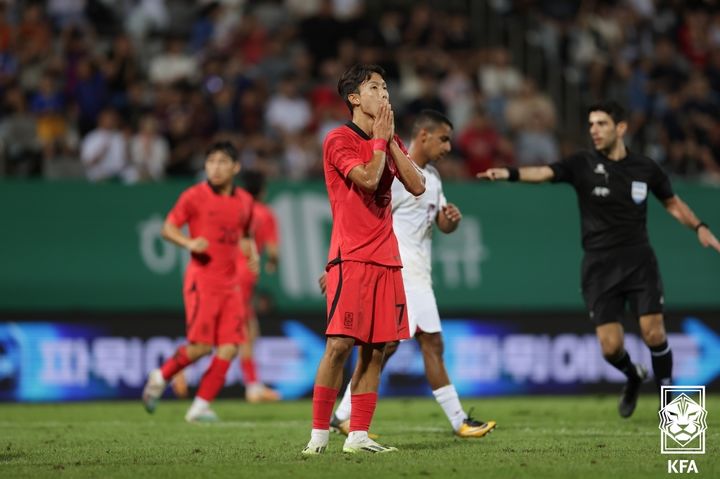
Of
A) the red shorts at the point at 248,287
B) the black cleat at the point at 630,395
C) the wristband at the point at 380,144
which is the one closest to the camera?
the wristband at the point at 380,144

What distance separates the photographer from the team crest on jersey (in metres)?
11.0

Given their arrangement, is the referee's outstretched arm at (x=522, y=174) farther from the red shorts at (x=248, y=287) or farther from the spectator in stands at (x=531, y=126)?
the spectator in stands at (x=531, y=126)

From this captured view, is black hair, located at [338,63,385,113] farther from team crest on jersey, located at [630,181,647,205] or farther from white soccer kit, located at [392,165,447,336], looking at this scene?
team crest on jersey, located at [630,181,647,205]

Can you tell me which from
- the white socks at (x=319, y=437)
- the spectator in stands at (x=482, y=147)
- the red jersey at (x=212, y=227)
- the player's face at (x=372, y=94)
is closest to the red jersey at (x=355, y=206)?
the player's face at (x=372, y=94)

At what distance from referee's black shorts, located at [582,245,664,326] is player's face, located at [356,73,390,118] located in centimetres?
374

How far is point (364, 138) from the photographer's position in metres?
8.16

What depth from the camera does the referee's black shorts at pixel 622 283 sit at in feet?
35.9

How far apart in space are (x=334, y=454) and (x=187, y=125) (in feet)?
33.3

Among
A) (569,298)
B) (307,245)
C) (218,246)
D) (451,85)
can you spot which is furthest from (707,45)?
(218,246)

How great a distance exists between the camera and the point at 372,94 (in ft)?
26.6

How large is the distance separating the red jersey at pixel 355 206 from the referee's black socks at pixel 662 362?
3.84 metres

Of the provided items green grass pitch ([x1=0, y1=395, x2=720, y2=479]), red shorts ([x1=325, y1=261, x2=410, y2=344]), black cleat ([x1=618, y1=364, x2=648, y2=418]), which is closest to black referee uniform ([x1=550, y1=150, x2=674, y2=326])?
black cleat ([x1=618, y1=364, x2=648, y2=418])

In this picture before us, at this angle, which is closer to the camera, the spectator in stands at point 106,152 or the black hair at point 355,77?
the black hair at point 355,77

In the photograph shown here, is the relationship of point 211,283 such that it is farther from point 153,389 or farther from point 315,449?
point 315,449
